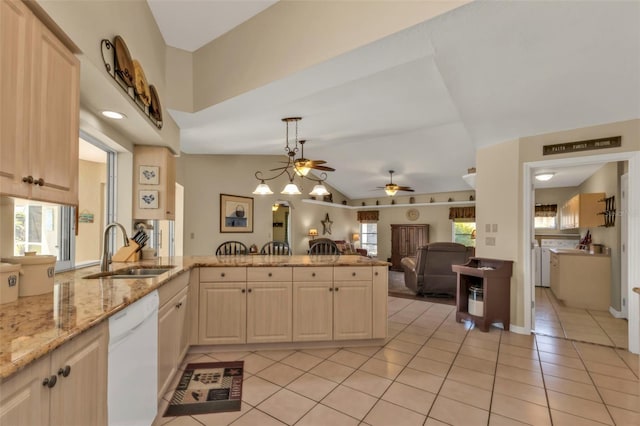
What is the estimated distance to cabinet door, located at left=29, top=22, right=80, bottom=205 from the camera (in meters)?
1.34

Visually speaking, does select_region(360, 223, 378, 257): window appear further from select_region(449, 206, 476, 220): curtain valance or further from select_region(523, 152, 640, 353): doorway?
select_region(523, 152, 640, 353): doorway

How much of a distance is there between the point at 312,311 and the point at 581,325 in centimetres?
352

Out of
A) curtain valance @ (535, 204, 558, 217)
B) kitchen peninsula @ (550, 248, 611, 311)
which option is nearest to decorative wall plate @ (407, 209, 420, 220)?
curtain valance @ (535, 204, 558, 217)

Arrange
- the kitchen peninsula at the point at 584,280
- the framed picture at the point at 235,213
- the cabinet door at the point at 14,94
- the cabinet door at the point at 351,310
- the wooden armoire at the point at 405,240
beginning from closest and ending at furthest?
the cabinet door at the point at 14,94 < the cabinet door at the point at 351,310 < the kitchen peninsula at the point at 584,280 < the framed picture at the point at 235,213 < the wooden armoire at the point at 405,240

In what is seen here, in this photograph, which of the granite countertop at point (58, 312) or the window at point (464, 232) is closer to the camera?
the granite countertop at point (58, 312)

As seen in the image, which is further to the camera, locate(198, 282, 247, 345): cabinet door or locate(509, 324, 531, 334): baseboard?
locate(509, 324, 531, 334): baseboard

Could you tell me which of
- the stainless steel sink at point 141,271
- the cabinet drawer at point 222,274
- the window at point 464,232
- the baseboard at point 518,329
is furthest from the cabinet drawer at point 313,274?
the window at point 464,232

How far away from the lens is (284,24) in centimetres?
256

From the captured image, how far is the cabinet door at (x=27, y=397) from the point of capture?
2.64 feet

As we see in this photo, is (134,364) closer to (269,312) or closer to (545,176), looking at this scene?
(269,312)

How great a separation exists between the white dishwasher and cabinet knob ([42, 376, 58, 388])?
0.37 m

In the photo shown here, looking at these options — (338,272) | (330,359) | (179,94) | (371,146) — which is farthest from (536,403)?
(371,146)

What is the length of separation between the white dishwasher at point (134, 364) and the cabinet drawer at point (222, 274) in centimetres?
102

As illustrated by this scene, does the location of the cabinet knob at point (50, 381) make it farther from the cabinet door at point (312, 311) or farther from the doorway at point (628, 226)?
the doorway at point (628, 226)
